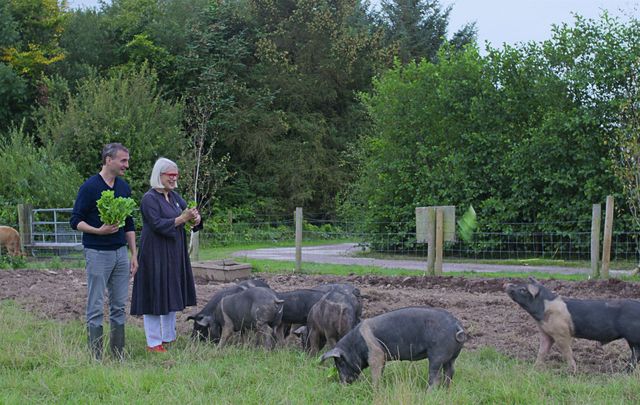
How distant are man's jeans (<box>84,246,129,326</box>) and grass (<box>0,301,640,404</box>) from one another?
0.39 m

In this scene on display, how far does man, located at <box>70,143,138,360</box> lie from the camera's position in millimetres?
7266

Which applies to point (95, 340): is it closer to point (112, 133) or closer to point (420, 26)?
point (112, 133)

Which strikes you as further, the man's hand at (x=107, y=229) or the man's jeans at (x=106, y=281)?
the man's jeans at (x=106, y=281)

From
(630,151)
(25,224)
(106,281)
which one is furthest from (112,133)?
(106,281)

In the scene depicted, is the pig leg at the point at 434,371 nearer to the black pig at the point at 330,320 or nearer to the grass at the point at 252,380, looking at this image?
the grass at the point at 252,380

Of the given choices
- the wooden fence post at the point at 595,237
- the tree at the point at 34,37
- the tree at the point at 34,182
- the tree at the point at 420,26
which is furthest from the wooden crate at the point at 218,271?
the tree at the point at 420,26

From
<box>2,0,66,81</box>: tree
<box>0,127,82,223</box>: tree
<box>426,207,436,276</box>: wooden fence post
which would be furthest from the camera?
<box>2,0,66,81</box>: tree

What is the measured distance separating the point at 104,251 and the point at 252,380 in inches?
80.8

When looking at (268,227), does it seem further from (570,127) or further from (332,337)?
(332,337)

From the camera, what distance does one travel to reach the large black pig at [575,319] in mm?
6934

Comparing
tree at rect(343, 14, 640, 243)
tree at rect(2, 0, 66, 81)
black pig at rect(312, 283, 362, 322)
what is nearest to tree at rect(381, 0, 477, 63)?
tree at rect(2, 0, 66, 81)

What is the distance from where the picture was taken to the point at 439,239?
14953 millimetres

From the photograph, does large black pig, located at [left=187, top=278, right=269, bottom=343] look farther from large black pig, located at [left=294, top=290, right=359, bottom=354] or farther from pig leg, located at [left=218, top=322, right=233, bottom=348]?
large black pig, located at [left=294, top=290, right=359, bottom=354]

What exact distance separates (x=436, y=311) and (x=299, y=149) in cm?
2978
